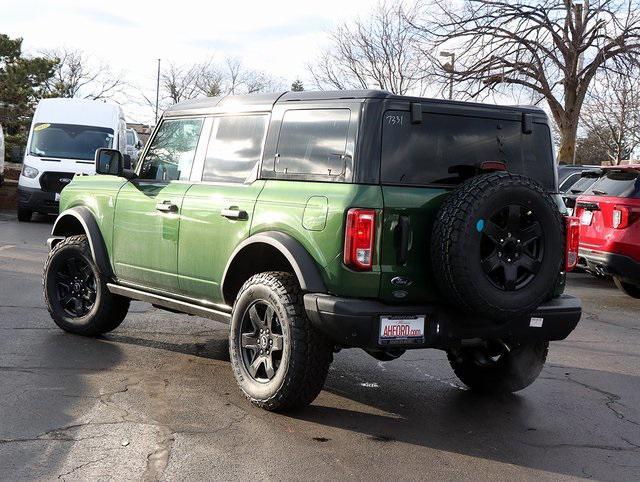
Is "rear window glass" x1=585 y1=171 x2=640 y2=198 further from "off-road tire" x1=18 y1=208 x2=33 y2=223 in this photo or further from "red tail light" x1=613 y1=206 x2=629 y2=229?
"off-road tire" x1=18 y1=208 x2=33 y2=223

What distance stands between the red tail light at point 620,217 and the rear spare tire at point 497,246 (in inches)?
219

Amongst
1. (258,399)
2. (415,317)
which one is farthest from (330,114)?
(258,399)

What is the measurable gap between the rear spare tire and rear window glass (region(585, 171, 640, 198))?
578 cm

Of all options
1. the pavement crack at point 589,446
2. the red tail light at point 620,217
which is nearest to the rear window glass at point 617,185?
the red tail light at point 620,217

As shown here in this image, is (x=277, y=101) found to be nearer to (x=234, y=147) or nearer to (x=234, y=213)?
(x=234, y=147)

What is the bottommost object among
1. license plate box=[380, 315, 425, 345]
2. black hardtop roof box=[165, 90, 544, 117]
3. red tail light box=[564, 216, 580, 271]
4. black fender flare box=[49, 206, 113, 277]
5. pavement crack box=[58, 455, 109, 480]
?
pavement crack box=[58, 455, 109, 480]

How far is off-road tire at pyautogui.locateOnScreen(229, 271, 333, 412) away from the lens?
15.5 feet

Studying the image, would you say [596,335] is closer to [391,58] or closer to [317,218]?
[317,218]

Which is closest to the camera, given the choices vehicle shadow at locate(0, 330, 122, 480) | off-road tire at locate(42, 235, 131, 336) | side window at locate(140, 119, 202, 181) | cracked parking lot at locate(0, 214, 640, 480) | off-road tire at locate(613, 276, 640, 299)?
vehicle shadow at locate(0, 330, 122, 480)

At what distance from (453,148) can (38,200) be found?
13809 mm

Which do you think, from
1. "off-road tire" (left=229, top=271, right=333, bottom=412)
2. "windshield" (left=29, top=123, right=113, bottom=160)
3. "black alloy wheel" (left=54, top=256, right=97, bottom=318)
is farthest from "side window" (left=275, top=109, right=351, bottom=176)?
"windshield" (left=29, top=123, right=113, bottom=160)

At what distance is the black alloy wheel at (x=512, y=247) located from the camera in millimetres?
4625

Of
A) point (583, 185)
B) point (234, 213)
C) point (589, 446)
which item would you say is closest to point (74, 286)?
point (234, 213)

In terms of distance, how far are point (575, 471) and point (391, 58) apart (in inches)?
1119
